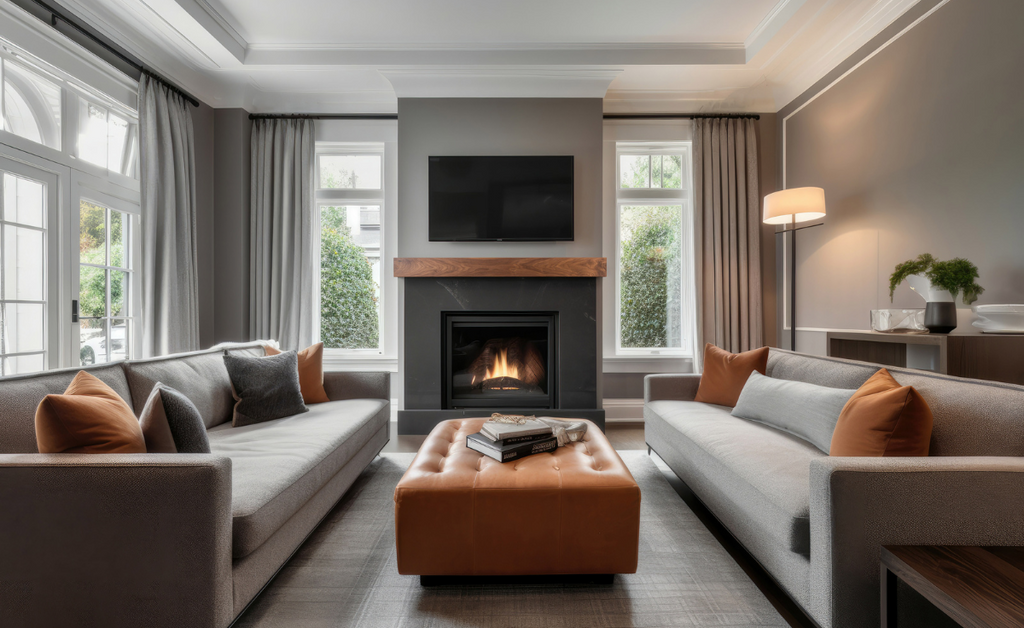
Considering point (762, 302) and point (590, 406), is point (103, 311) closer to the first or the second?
point (590, 406)

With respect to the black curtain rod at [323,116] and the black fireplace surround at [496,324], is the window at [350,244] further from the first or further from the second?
the black fireplace surround at [496,324]

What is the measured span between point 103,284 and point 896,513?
13.1 feet

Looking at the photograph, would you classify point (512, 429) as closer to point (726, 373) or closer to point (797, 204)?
point (726, 373)

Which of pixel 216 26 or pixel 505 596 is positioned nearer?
pixel 505 596

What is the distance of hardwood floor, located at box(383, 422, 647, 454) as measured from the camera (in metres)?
3.18

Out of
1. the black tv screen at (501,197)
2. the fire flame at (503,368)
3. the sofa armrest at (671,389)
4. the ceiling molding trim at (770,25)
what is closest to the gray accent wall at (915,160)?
the ceiling molding trim at (770,25)

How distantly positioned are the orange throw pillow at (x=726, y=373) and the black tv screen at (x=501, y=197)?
1444 mm

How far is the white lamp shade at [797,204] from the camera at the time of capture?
3.05m

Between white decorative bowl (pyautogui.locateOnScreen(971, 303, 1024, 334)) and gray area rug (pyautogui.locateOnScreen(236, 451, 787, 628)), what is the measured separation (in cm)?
151

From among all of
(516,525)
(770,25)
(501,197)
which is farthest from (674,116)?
(516,525)

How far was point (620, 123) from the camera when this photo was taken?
3.97 metres

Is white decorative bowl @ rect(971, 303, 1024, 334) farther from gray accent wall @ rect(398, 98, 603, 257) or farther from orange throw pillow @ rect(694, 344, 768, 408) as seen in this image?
gray accent wall @ rect(398, 98, 603, 257)

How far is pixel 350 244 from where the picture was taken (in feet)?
13.3

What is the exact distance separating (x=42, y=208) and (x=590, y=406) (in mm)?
3552
